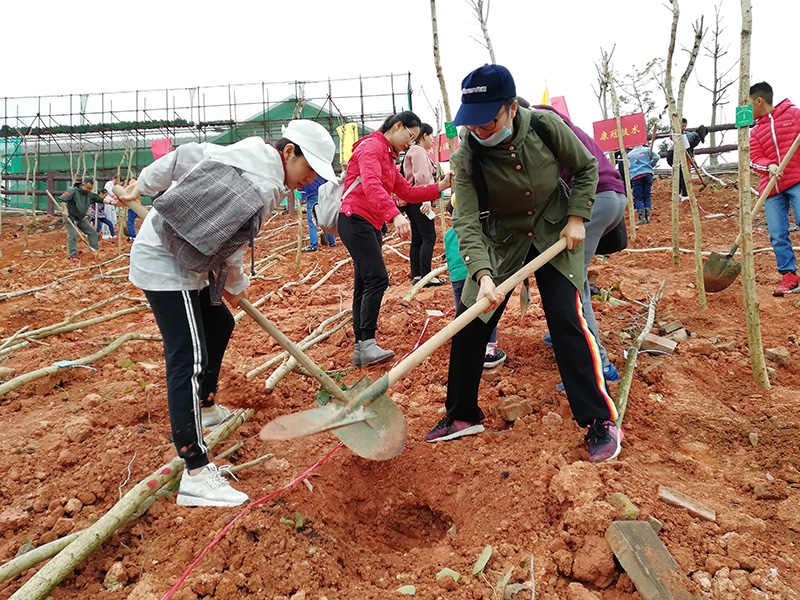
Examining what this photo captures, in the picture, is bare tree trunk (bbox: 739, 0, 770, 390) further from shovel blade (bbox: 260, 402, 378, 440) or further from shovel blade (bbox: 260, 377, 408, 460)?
shovel blade (bbox: 260, 402, 378, 440)

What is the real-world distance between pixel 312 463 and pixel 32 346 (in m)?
3.54

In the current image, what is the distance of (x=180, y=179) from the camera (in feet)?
6.54

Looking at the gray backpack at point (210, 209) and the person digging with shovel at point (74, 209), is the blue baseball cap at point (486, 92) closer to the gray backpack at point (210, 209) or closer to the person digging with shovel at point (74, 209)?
the gray backpack at point (210, 209)

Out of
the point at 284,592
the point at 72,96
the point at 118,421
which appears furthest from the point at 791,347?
the point at 72,96

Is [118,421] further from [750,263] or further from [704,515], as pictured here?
[750,263]

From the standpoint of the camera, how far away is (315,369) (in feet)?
7.63

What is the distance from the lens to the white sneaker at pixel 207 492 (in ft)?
6.76

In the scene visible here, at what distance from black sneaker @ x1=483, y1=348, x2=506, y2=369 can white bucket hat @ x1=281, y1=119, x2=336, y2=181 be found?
1.66 metres

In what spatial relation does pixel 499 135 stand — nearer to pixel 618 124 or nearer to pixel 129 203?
pixel 129 203

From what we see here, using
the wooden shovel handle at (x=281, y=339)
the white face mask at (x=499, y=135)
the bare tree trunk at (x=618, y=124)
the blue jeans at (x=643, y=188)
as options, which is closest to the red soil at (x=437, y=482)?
the wooden shovel handle at (x=281, y=339)

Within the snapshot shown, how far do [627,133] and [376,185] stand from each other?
625 centimetres

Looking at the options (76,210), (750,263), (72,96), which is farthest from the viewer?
(72,96)

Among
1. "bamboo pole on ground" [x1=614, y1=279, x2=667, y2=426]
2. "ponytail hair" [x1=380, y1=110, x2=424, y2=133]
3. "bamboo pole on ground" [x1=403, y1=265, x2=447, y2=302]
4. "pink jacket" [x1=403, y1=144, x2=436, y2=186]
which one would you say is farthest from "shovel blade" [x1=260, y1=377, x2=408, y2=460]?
"pink jacket" [x1=403, y1=144, x2=436, y2=186]

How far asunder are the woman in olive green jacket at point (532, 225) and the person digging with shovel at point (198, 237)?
0.66 metres
